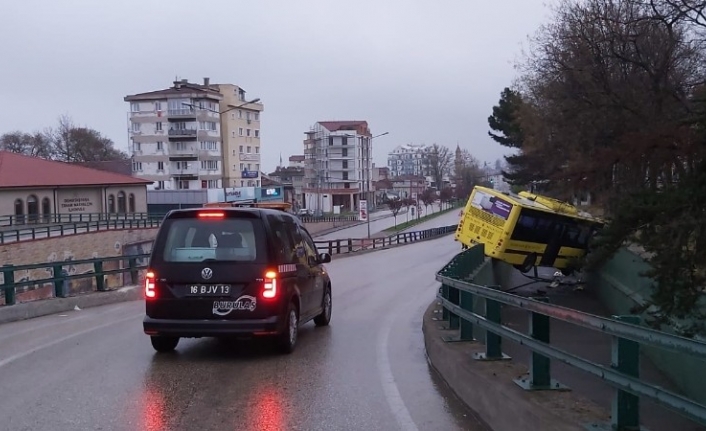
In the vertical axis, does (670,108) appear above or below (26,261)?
above

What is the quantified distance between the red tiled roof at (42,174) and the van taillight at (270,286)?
155 ft

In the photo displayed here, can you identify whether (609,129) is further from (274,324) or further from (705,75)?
(274,324)

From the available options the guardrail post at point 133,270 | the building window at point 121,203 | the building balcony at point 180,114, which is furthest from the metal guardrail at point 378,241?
the building balcony at point 180,114

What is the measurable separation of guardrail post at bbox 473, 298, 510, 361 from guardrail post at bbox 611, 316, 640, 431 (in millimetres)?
2813

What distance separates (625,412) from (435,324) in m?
6.23

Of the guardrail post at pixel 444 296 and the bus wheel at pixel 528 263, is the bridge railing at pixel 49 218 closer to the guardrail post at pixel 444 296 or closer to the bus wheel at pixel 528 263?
the bus wheel at pixel 528 263

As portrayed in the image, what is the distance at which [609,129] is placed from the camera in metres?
30.0

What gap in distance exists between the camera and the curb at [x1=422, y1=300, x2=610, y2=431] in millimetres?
5352

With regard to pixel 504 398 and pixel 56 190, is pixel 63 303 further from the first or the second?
pixel 56 190

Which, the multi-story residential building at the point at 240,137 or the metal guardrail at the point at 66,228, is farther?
the multi-story residential building at the point at 240,137

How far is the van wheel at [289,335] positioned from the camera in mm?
10039

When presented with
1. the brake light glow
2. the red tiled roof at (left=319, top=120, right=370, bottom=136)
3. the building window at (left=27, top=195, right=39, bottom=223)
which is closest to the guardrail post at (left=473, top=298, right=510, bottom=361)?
the brake light glow

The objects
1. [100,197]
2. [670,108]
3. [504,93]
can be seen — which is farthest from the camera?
[504,93]

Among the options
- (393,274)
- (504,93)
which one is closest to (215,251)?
(393,274)
